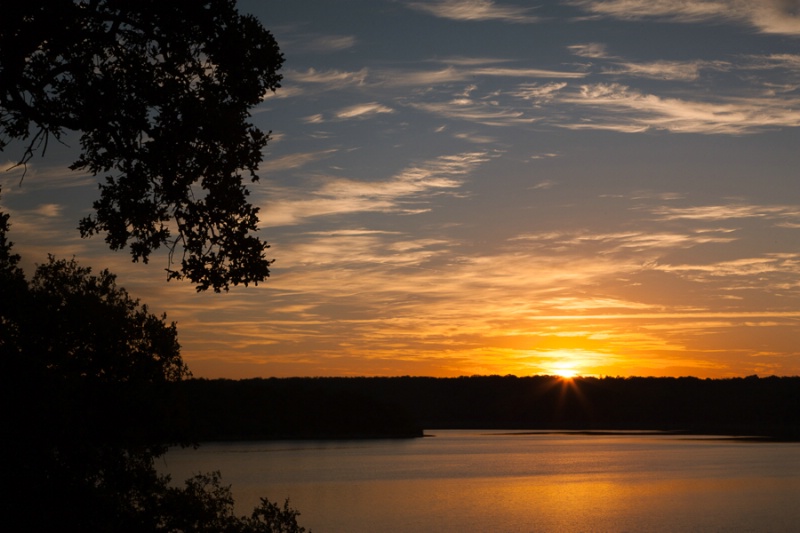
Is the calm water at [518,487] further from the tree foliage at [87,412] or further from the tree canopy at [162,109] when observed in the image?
the tree canopy at [162,109]

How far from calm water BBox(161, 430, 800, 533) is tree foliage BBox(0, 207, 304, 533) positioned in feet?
104

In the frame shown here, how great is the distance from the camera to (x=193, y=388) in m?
164

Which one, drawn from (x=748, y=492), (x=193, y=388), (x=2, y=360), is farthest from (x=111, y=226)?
(x=193, y=388)

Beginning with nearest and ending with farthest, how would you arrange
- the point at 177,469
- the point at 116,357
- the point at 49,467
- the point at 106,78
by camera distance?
the point at 106,78, the point at 49,467, the point at 116,357, the point at 177,469

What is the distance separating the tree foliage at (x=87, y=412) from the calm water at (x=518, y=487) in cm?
3160

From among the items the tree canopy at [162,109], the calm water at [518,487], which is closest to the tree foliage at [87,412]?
the tree canopy at [162,109]

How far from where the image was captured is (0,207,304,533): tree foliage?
54.2ft

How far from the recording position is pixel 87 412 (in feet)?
56.6

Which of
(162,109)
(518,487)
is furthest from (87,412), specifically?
(518,487)

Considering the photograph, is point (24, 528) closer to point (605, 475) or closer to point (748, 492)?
point (748, 492)

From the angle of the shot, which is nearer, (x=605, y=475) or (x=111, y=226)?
(x=111, y=226)

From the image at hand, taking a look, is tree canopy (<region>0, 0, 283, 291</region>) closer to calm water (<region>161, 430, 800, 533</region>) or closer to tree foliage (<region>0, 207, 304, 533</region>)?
tree foliage (<region>0, 207, 304, 533</region>)

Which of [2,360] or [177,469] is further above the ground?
[2,360]

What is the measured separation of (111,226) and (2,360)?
19.0ft
